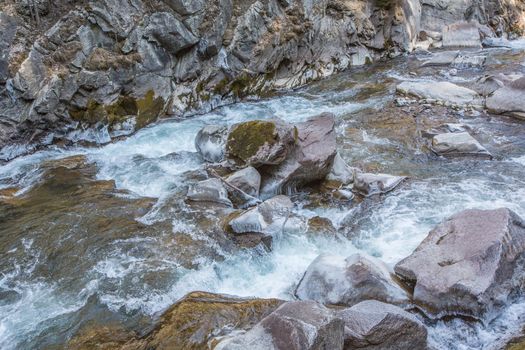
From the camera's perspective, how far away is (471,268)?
5895 millimetres

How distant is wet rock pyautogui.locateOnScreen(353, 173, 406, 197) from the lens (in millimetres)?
9055

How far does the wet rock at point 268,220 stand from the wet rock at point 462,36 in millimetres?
18573

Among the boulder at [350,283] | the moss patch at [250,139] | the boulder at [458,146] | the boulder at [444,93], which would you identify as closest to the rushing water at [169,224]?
the boulder at [458,146]

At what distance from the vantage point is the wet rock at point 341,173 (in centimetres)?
953

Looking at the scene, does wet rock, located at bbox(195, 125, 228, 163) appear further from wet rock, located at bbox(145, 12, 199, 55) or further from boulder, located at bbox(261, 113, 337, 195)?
wet rock, located at bbox(145, 12, 199, 55)

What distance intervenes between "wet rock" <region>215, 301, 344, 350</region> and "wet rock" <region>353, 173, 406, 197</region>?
4854 mm

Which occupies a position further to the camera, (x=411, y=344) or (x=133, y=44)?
(x=133, y=44)

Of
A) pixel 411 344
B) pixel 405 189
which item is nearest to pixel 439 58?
pixel 405 189

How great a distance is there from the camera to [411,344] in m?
5.12

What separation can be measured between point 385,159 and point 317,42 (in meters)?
9.02

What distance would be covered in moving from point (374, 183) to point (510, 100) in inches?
263

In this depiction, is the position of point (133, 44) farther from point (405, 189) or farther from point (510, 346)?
point (510, 346)

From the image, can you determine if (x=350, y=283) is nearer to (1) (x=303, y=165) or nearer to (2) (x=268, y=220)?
(2) (x=268, y=220)

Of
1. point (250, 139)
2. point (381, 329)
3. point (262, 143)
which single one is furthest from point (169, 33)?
point (381, 329)
